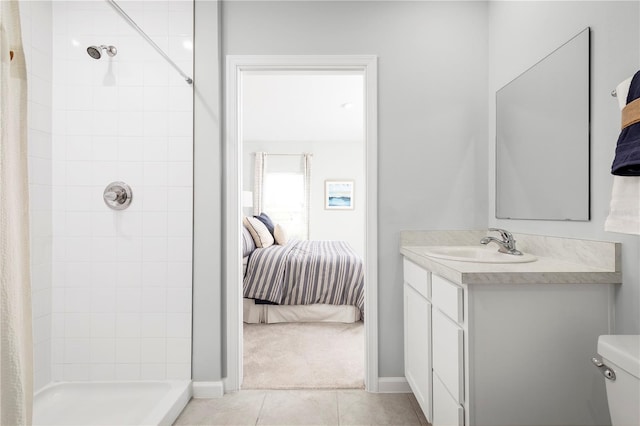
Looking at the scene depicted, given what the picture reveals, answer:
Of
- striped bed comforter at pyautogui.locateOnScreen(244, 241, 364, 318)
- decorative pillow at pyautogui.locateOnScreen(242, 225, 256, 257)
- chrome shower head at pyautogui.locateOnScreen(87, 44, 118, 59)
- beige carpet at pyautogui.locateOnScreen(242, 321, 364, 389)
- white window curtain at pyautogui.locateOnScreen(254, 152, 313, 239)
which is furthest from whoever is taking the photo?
white window curtain at pyautogui.locateOnScreen(254, 152, 313, 239)

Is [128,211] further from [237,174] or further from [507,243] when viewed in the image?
[507,243]

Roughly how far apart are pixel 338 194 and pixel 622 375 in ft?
18.4

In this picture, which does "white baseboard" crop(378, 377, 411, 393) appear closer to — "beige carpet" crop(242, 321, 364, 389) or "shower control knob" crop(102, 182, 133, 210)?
"beige carpet" crop(242, 321, 364, 389)

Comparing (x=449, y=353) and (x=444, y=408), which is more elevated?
(x=449, y=353)

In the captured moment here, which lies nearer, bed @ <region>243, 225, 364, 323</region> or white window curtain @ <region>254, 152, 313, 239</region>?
bed @ <region>243, 225, 364, 323</region>

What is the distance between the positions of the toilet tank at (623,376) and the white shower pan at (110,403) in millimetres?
1823

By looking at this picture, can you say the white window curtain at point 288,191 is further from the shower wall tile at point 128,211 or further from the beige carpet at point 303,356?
the shower wall tile at point 128,211

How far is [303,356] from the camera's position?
100 inches

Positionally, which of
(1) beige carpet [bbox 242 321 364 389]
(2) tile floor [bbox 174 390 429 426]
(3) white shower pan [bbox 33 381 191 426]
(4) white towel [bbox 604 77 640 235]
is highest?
(4) white towel [bbox 604 77 640 235]

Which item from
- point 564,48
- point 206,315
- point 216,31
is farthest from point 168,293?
point 564,48

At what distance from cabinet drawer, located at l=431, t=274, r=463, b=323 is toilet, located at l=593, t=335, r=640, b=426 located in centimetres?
41

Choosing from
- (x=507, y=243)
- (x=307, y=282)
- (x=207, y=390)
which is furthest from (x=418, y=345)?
(x=307, y=282)

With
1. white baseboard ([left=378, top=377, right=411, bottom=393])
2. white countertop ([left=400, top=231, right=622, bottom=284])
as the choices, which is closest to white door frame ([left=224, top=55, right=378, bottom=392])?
white baseboard ([left=378, top=377, right=411, bottom=393])

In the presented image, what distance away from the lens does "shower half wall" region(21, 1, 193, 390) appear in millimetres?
1987
